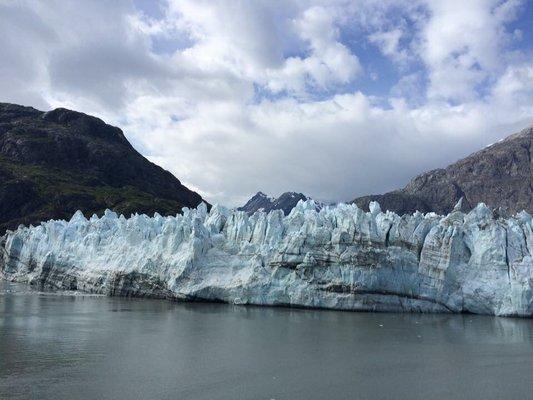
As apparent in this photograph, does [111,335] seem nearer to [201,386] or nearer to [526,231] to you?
[201,386]

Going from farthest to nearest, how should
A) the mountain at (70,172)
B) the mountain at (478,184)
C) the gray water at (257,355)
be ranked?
the mountain at (478,184) → the mountain at (70,172) → the gray water at (257,355)

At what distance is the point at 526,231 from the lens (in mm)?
32625

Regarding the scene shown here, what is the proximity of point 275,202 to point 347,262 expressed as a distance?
127797mm

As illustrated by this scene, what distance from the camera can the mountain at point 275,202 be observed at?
142625mm

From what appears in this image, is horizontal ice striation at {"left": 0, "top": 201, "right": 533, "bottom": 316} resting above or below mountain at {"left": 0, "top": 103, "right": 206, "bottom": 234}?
below

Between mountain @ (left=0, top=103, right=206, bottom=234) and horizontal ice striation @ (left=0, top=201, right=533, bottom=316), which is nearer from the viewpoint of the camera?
horizontal ice striation @ (left=0, top=201, right=533, bottom=316)

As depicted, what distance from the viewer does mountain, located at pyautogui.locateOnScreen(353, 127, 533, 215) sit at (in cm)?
13538

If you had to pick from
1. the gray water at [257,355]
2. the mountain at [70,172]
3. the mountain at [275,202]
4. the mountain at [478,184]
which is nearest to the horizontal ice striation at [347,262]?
the gray water at [257,355]

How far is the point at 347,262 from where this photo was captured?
31.4 meters

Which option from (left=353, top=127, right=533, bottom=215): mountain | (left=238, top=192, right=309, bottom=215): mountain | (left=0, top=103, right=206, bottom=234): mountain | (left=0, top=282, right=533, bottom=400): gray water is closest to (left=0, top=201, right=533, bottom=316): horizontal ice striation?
(left=0, top=282, right=533, bottom=400): gray water

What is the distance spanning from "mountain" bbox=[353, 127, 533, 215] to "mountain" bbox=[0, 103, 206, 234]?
5208 centimetres

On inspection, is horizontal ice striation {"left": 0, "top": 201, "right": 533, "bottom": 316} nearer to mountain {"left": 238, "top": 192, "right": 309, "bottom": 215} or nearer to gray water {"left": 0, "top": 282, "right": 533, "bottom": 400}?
gray water {"left": 0, "top": 282, "right": 533, "bottom": 400}

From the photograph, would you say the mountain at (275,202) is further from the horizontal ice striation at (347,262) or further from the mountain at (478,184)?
the horizontal ice striation at (347,262)

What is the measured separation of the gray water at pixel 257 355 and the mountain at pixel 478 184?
108 metres
